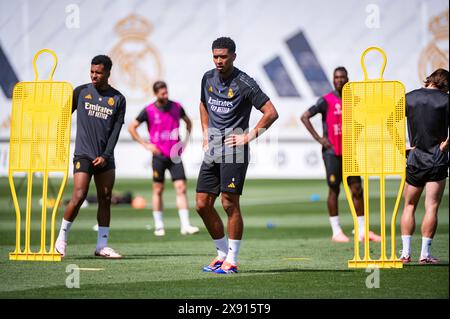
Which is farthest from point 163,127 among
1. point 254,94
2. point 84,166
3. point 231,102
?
point 254,94

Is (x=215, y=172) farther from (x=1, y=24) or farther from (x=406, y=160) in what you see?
(x=1, y=24)

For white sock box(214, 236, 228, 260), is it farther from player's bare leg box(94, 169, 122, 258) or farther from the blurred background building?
the blurred background building

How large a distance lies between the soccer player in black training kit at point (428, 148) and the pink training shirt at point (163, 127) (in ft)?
21.2

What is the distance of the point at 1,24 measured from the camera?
3031 centimetres

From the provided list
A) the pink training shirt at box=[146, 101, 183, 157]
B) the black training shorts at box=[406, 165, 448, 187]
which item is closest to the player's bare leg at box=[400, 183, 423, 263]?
the black training shorts at box=[406, 165, 448, 187]

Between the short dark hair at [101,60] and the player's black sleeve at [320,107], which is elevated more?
the short dark hair at [101,60]

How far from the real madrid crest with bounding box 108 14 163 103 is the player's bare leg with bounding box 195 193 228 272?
19.2 metres

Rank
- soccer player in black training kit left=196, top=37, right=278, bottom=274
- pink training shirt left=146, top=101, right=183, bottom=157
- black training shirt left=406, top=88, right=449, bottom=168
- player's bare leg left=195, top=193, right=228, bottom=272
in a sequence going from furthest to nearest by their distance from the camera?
1. pink training shirt left=146, top=101, right=183, bottom=157
2. black training shirt left=406, top=88, right=449, bottom=168
3. player's bare leg left=195, top=193, right=228, bottom=272
4. soccer player in black training kit left=196, top=37, right=278, bottom=274

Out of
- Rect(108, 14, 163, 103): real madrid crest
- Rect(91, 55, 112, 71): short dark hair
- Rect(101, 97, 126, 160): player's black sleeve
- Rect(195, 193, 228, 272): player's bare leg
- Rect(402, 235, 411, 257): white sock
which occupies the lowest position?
Rect(402, 235, 411, 257): white sock

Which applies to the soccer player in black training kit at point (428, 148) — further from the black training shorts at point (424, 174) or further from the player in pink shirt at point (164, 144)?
the player in pink shirt at point (164, 144)

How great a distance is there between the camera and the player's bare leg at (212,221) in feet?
34.5

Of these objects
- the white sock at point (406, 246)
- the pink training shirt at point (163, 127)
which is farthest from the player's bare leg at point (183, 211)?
the white sock at point (406, 246)

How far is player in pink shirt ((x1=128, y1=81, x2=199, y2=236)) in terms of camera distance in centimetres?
1706
